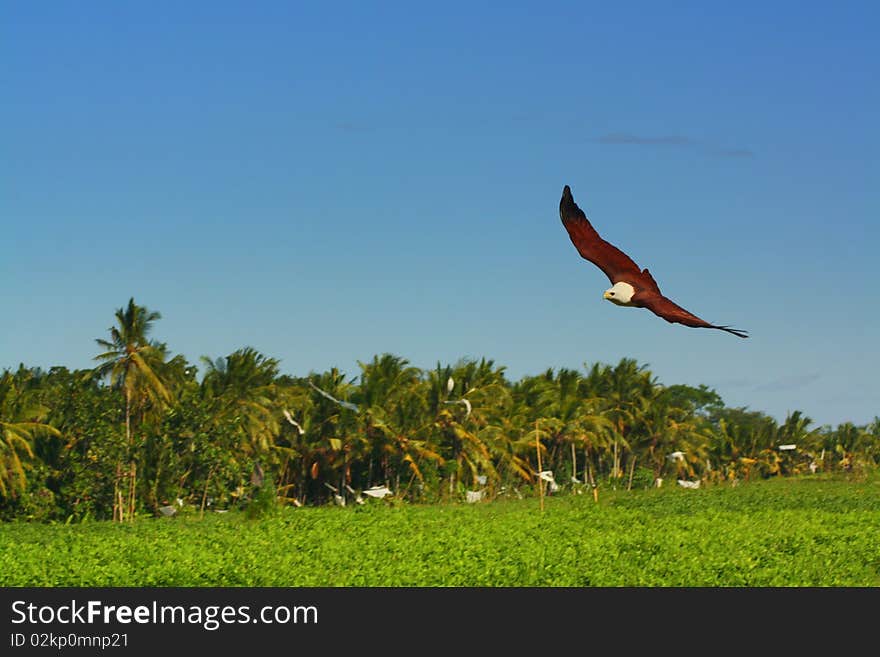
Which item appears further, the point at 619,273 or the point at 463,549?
the point at 463,549

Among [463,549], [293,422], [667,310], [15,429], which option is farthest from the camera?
[293,422]

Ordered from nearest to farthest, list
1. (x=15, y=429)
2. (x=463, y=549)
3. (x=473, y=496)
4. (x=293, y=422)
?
1. (x=463, y=549)
2. (x=15, y=429)
3. (x=293, y=422)
4. (x=473, y=496)

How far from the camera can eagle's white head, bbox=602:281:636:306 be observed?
465 centimetres

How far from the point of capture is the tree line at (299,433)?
89.0 feet

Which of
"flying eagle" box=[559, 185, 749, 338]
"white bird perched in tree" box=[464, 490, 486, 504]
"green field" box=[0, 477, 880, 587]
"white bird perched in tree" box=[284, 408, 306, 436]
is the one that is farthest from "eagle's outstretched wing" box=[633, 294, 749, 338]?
"white bird perched in tree" box=[464, 490, 486, 504]

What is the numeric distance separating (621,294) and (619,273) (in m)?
0.38

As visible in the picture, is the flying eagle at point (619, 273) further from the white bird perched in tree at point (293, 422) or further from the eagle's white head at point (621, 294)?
the white bird perched in tree at point (293, 422)

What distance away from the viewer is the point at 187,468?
29.5 meters

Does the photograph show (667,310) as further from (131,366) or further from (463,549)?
(131,366)

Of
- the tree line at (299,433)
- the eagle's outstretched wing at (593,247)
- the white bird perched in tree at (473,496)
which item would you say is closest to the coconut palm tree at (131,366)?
the tree line at (299,433)

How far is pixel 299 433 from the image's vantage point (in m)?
32.4

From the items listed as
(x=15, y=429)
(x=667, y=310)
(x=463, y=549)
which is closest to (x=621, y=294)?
(x=667, y=310)
